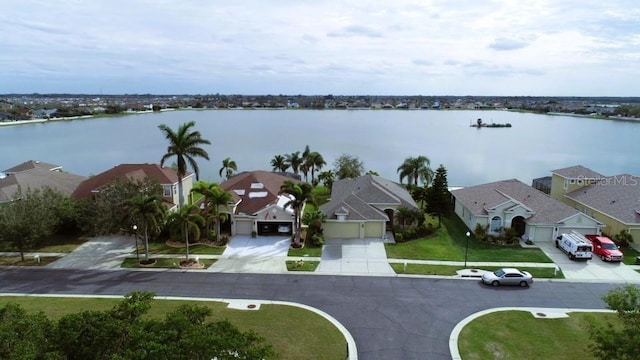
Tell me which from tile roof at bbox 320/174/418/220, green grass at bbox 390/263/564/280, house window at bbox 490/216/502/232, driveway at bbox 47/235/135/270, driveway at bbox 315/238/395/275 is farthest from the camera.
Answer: house window at bbox 490/216/502/232

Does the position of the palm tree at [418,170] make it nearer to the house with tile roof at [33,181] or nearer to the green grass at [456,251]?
the green grass at [456,251]

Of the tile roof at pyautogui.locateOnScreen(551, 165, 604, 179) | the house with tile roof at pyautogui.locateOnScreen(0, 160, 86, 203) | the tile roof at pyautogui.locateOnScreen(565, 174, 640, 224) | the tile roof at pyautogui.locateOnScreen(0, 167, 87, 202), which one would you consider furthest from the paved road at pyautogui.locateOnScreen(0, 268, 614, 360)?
the tile roof at pyautogui.locateOnScreen(551, 165, 604, 179)

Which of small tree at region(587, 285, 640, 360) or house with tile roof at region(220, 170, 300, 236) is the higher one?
small tree at region(587, 285, 640, 360)

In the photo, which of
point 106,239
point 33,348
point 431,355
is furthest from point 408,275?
point 106,239

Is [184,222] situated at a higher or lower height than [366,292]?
higher

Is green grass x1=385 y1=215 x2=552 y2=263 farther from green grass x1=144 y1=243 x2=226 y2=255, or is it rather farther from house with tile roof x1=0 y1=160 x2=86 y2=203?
house with tile roof x1=0 y1=160 x2=86 y2=203

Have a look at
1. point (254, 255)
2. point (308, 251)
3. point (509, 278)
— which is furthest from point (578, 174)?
point (254, 255)

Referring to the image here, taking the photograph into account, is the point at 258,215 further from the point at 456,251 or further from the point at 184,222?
the point at 456,251
